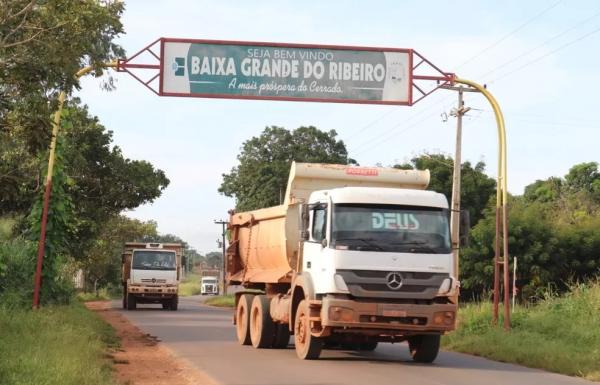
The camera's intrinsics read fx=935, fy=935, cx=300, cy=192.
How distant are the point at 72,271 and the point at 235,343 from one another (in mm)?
51471

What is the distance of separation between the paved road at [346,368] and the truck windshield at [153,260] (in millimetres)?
20538

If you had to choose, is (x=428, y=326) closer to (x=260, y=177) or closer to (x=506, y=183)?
(x=506, y=183)

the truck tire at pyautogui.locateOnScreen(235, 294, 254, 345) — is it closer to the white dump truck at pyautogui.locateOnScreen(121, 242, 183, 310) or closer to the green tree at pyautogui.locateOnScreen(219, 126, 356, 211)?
the white dump truck at pyautogui.locateOnScreen(121, 242, 183, 310)

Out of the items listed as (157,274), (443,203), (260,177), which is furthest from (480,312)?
(260,177)

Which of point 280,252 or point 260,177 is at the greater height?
point 260,177

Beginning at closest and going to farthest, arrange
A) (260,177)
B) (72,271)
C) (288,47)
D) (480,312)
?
(288,47) < (480,312) < (260,177) < (72,271)

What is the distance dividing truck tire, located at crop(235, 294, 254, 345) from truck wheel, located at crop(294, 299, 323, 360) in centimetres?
358

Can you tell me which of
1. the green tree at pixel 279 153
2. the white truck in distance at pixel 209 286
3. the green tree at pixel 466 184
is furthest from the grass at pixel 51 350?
the white truck in distance at pixel 209 286

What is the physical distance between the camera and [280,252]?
18266mm

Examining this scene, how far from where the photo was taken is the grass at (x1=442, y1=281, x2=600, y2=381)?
16703 mm

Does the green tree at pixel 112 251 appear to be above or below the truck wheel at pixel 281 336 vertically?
above

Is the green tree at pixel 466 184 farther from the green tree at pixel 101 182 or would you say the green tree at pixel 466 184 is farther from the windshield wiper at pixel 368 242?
the windshield wiper at pixel 368 242

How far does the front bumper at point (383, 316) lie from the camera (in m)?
15.2

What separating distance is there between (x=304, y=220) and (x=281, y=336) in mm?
3811
